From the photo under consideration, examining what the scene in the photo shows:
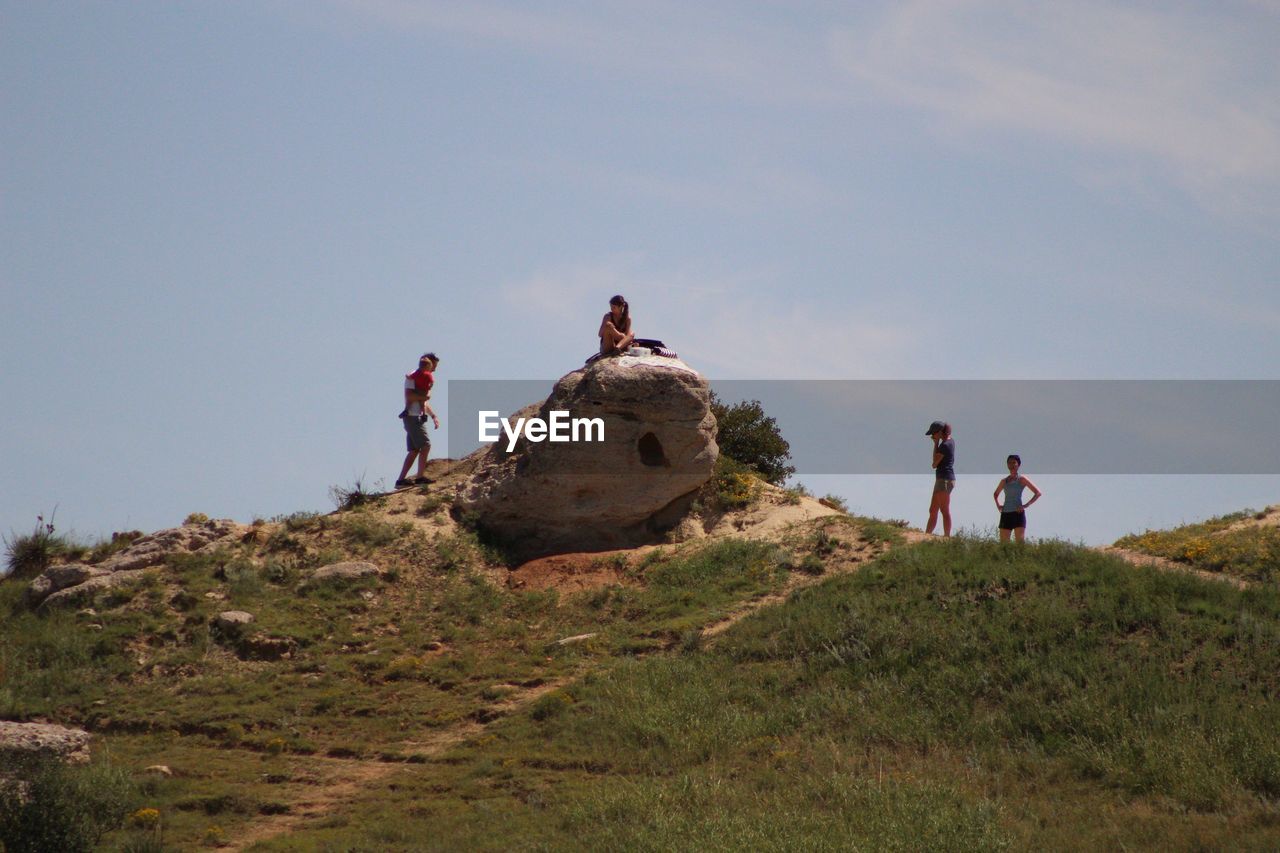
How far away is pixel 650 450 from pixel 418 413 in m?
4.29

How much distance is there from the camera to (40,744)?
1341 cm

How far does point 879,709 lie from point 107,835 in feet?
27.7

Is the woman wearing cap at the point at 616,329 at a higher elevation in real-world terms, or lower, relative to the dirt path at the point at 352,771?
higher

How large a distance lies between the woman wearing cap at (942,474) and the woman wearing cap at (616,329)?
5641 millimetres

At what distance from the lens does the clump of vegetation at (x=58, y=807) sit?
38.2 feet

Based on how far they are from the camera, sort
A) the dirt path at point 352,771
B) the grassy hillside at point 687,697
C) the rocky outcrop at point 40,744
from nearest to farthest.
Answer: the grassy hillside at point 687,697, the dirt path at point 352,771, the rocky outcrop at point 40,744

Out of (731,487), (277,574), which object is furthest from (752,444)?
(277,574)

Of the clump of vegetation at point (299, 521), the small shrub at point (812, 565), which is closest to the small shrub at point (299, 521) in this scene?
the clump of vegetation at point (299, 521)

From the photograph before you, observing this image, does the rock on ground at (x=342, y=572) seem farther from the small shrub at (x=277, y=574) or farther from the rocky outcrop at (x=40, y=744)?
the rocky outcrop at (x=40, y=744)

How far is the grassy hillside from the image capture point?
12.0 m

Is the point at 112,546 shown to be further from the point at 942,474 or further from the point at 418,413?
the point at 942,474

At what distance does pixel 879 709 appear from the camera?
48.3 ft

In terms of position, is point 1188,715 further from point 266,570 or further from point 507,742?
point 266,570

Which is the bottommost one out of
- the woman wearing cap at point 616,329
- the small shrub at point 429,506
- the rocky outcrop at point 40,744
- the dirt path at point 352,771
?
the dirt path at point 352,771
